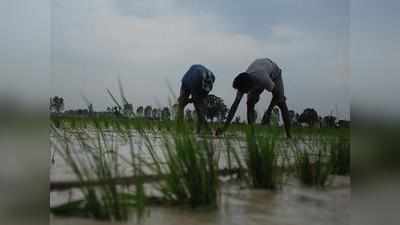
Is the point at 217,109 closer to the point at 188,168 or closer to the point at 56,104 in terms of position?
the point at 188,168

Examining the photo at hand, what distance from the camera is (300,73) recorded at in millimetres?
2613

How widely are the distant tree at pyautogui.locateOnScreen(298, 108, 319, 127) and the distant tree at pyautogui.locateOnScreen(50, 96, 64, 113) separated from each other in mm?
1284

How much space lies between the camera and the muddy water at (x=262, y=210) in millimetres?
2602

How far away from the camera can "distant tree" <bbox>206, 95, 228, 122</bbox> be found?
263 centimetres

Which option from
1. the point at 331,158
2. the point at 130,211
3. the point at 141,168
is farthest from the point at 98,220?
the point at 331,158

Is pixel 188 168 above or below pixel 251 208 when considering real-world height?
above

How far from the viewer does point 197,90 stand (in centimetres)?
262

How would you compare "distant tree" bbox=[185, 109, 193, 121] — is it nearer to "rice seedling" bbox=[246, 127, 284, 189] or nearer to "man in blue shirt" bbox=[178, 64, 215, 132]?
"man in blue shirt" bbox=[178, 64, 215, 132]

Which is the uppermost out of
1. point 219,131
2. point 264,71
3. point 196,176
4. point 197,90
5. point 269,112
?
point 264,71

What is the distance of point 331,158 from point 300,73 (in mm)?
486

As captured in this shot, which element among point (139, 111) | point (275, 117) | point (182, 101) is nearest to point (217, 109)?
point (182, 101)

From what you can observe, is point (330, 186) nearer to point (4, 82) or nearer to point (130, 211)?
point (130, 211)

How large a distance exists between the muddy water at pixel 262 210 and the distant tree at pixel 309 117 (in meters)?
0.33

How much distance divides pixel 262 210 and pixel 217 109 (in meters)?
0.59
